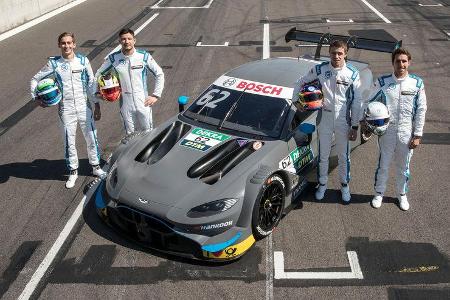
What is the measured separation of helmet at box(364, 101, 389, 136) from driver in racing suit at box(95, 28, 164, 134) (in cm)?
287

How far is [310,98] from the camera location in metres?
5.43

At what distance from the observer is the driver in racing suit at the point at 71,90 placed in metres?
6.09

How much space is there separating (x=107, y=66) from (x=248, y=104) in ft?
6.68

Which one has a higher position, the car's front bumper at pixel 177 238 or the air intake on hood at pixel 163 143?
the air intake on hood at pixel 163 143

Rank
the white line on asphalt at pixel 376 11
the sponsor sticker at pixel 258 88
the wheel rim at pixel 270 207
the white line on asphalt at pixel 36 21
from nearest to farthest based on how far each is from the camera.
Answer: the wheel rim at pixel 270 207, the sponsor sticker at pixel 258 88, the white line on asphalt at pixel 36 21, the white line on asphalt at pixel 376 11

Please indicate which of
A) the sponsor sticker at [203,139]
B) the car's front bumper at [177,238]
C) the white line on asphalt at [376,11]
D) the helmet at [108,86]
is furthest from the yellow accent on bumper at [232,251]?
the white line on asphalt at [376,11]

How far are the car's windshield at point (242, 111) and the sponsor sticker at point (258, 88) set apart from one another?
0.07 m

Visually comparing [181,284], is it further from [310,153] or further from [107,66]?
[107,66]

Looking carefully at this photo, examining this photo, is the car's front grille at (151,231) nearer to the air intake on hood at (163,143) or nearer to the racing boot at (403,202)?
the air intake on hood at (163,143)

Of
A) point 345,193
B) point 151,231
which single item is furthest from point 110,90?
point 345,193

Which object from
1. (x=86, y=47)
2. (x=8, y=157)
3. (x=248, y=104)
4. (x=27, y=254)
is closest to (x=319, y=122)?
(x=248, y=104)

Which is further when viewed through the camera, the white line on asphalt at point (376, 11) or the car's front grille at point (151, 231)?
the white line on asphalt at point (376, 11)

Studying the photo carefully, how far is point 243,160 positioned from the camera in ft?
17.0

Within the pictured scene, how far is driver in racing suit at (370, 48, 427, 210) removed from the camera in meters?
5.27
